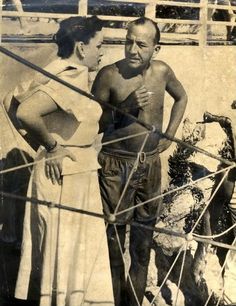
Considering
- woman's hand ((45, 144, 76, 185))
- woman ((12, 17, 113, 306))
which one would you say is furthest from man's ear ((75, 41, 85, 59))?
woman's hand ((45, 144, 76, 185))

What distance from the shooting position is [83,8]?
220cm

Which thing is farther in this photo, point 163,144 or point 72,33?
point 163,144

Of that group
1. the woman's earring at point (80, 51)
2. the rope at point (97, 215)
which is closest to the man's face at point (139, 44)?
the woman's earring at point (80, 51)

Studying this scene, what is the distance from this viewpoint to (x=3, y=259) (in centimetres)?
225

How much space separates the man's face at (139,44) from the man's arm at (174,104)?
0.09 m

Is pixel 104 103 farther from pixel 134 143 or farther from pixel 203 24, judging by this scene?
pixel 203 24

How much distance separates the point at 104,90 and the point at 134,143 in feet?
0.49

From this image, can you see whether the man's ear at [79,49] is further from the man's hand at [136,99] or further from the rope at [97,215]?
the rope at [97,215]

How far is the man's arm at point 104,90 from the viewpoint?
2195mm

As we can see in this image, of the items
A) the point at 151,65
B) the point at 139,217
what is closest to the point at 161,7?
the point at 151,65

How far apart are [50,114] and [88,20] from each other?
0.25m

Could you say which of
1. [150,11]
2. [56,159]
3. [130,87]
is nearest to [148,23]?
[150,11]

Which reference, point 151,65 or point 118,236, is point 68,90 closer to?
point 151,65

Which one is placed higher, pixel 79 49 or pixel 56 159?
pixel 79 49
